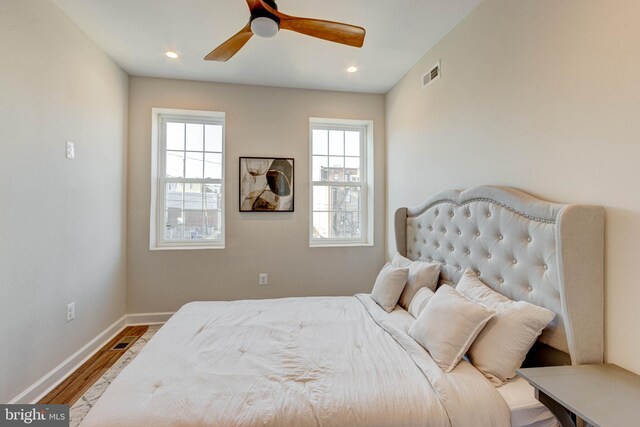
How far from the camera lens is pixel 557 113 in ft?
4.73

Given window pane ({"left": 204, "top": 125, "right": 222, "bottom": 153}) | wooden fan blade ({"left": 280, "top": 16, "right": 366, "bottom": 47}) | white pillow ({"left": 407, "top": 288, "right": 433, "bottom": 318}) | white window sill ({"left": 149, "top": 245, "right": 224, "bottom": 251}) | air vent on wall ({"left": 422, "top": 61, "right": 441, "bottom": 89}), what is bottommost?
white pillow ({"left": 407, "top": 288, "right": 433, "bottom": 318})

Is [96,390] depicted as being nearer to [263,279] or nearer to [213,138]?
[263,279]

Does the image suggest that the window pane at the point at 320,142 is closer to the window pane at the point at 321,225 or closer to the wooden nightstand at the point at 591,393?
the window pane at the point at 321,225

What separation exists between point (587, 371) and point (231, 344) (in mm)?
1618

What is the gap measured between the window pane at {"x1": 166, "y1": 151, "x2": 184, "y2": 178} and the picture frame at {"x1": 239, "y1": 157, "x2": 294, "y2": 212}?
27.6 inches

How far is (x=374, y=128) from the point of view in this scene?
3480 millimetres

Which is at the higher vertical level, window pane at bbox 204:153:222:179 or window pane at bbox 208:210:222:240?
window pane at bbox 204:153:222:179

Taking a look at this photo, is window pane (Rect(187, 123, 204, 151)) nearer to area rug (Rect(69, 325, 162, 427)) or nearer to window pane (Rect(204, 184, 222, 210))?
window pane (Rect(204, 184, 222, 210))

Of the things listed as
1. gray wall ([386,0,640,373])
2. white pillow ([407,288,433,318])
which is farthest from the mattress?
white pillow ([407,288,433,318])

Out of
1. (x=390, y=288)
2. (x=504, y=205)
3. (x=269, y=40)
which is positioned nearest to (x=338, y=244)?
(x=390, y=288)

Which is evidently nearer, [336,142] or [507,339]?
[507,339]

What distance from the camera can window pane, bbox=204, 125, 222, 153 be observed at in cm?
333

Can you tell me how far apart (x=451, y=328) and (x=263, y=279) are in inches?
88.9

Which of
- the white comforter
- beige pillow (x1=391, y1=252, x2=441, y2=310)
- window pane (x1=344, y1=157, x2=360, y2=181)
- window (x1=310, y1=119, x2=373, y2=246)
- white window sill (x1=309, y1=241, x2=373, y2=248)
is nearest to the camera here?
the white comforter
